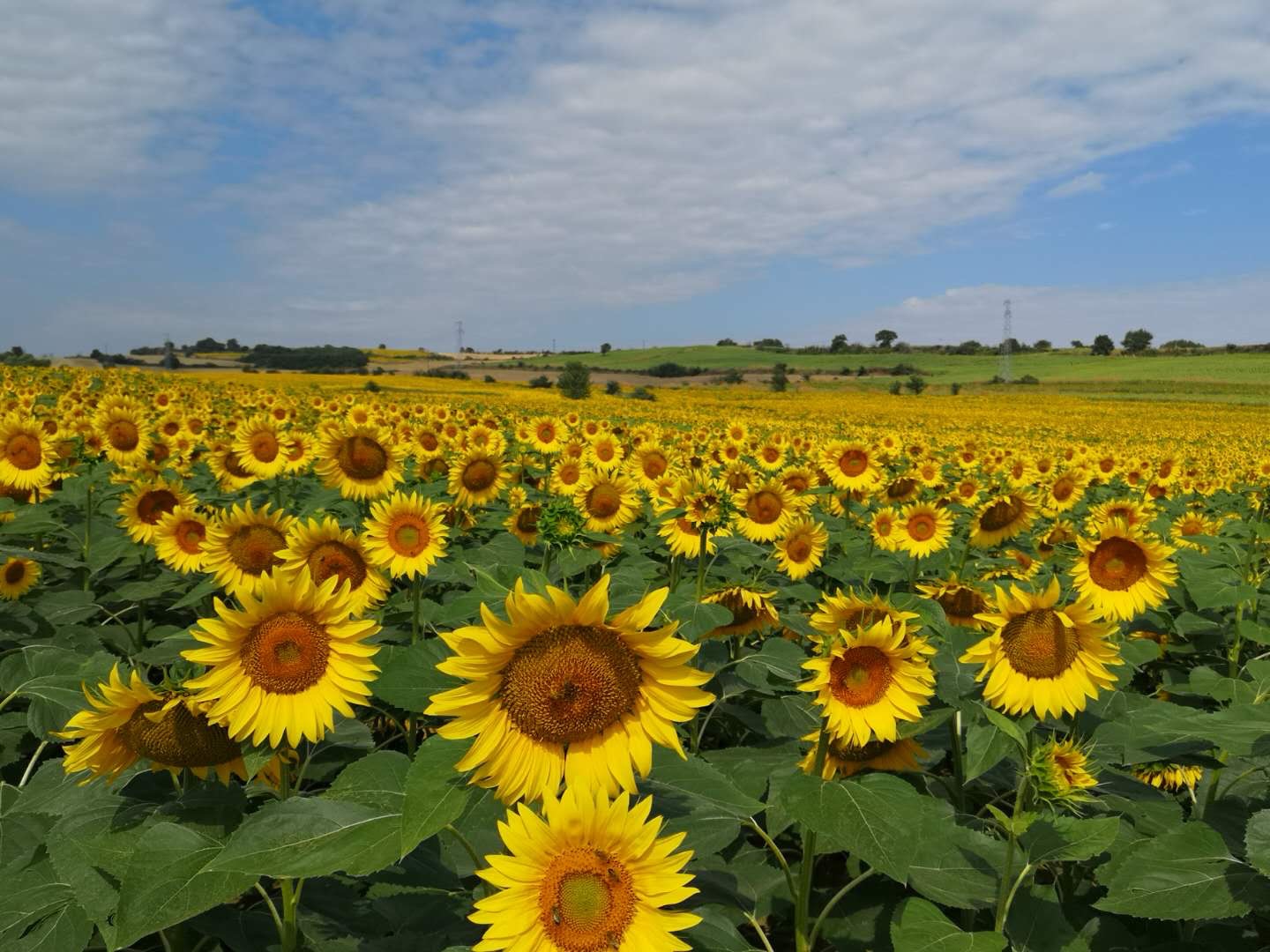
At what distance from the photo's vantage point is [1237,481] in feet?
39.9

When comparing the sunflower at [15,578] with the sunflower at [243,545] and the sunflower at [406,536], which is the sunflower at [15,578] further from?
the sunflower at [406,536]

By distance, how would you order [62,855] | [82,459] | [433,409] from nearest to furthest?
[62,855] → [82,459] → [433,409]

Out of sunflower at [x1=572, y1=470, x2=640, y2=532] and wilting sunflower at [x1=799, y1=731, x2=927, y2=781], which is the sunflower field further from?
sunflower at [x1=572, y1=470, x2=640, y2=532]

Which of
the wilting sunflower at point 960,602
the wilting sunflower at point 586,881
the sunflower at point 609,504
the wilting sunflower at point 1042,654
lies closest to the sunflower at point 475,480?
the sunflower at point 609,504

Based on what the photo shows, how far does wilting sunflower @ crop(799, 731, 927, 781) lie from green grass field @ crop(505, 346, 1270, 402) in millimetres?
76316

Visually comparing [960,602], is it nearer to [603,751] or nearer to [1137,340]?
[603,751]

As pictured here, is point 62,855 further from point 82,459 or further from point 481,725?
point 82,459

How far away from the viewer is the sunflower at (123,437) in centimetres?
693

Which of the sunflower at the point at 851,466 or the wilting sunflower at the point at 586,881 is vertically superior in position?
the sunflower at the point at 851,466

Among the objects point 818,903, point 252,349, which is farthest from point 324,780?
point 252,349

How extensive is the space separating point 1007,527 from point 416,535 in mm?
4979

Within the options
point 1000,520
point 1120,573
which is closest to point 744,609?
point 1120,573

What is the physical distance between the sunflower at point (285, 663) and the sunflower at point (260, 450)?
4.62m

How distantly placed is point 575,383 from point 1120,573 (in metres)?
48.9
